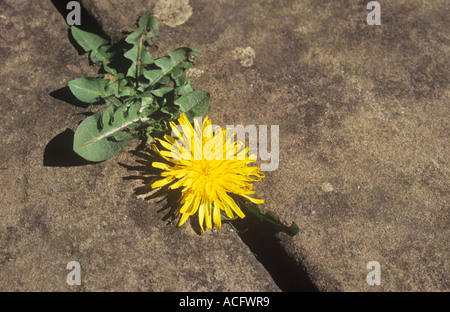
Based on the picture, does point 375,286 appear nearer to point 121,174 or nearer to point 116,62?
point 121,174

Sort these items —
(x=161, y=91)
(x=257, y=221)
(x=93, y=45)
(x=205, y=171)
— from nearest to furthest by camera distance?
(x=205, y=171)
(x=257, y=221)
(x=161, y=91)
(x=93, y=45)

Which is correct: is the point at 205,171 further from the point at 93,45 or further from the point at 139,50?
the point at 93,45

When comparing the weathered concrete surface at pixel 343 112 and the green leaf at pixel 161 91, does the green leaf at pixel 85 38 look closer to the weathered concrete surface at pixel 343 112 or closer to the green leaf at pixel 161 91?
the weathered concrete surface at pixel 343 112

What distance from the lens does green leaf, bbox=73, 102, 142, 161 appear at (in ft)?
7.43

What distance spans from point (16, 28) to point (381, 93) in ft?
7.43

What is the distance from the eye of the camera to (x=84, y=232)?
228 centimetres

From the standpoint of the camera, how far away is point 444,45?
2.84m

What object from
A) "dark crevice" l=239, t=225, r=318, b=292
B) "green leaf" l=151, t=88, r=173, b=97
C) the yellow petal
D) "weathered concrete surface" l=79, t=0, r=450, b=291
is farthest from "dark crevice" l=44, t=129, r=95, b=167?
"dark crevice" l=239, t=225, r=318, b=292

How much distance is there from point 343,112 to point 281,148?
0.45 m

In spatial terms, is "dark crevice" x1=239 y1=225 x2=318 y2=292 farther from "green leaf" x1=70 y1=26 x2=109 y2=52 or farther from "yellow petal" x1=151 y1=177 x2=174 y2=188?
"green leaf" x1=70 y1=26 x2=109 y2=52

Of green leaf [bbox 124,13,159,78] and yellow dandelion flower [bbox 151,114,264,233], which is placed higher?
green leaf [bbox 124,13,159,78]

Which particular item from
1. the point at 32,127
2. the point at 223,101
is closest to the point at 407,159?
the point at 223,101

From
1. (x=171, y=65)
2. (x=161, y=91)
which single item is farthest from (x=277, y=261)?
A: (x=171, y=65)

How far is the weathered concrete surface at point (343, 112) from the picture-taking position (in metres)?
2.34
